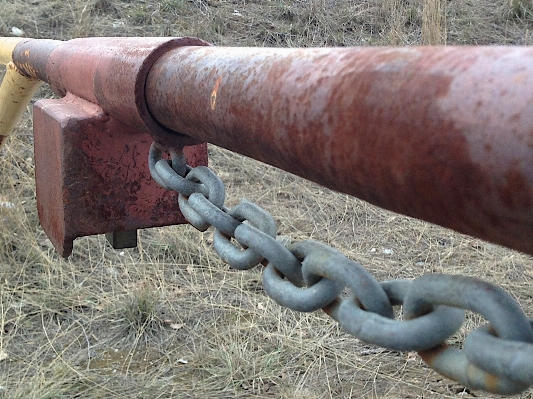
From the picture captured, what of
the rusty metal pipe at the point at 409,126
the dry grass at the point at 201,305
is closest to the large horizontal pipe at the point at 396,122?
the rusty metal pipe at the point at 409,126

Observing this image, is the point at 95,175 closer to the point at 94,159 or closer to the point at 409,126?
the point at 94,159

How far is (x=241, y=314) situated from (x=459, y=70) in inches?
91.1

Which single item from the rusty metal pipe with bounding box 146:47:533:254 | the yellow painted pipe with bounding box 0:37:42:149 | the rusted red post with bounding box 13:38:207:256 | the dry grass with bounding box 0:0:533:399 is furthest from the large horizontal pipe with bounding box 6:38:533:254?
the dry grass with bounding box 0:0:533:399

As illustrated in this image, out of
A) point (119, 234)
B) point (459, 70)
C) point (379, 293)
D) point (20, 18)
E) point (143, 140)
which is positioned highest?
point (459, 70)

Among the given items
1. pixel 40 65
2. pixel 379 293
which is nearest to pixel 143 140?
pixel 40 65

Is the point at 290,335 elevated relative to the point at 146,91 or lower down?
lower down

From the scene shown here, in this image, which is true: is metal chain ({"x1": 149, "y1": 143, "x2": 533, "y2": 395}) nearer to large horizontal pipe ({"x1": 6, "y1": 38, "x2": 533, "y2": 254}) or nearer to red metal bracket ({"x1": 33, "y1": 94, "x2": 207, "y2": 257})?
large horizontal pipe ({"x1": 6, "y1": 38, "x2": 533, "y2": 254})

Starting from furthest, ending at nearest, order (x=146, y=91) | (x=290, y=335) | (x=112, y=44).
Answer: (x=290, y=335) → (x=112, y=44) → (x=146, y=91)

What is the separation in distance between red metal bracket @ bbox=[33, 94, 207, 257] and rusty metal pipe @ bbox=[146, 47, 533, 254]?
1.60 feet

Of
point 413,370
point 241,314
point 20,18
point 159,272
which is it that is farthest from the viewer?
point 20,18

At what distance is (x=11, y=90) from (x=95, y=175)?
2.36ft

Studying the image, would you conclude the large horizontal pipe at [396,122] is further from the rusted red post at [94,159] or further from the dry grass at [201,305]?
the dry grass at [201,305]

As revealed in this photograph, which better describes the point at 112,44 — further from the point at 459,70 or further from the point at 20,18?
the point at 20,18

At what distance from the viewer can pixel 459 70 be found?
0.33 m
